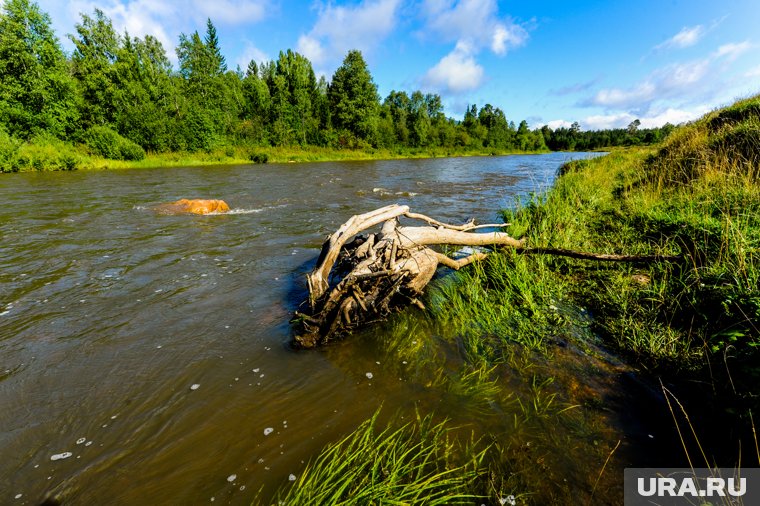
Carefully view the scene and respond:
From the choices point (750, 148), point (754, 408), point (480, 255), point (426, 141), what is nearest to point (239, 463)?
point (754, 408)

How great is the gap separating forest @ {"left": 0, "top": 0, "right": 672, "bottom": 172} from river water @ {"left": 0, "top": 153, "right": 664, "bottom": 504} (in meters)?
21.3

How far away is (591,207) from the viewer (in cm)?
854

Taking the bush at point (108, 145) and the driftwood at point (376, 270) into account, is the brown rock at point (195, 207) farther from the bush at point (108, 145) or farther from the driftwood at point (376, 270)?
the bush at point (108, 145)

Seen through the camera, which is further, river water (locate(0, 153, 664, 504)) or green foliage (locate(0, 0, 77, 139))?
green foliage (locate(0, 0, 77, 139))

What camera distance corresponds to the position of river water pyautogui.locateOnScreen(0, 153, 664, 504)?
2.46 m

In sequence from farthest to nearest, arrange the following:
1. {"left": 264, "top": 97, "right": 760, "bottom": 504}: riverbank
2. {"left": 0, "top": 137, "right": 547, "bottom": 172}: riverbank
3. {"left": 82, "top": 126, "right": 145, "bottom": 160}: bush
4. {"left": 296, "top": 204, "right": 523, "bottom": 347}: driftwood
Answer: {"left": 82, "top": 126, "right": 145, "bottom": 160}: bush, {"left": 0, "top": 137, "right": 547, "bottom": 172}: riverbank, {"left": 296, "top": 204, "right": 523, "bottom": 347}: driftwood, {"left": 264, "top": 97, "right": 760, "bottom": 504}: riverbank

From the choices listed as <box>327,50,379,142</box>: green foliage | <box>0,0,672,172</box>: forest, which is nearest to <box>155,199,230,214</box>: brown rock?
<box>0,0,672,172</box>: forest

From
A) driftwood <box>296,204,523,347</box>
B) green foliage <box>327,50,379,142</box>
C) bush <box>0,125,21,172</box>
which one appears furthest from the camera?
green foliage <box>327,50,379,142</box>

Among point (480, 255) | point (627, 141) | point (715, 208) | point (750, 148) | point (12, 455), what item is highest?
point (627, 141)

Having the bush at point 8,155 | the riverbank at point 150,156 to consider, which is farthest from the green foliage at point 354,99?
the bush at point 8,155

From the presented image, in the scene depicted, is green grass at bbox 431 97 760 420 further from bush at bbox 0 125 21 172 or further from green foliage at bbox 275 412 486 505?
bush at bbox 0 125 21 172

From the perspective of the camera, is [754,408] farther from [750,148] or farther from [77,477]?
[750,148]

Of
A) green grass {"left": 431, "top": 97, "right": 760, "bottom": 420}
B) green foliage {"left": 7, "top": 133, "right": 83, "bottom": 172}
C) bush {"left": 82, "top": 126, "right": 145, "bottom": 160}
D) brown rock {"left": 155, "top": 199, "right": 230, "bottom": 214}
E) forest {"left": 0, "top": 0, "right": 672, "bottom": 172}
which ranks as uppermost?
forest {"left": 0, "top": 0, "right": 672, "bottom": 172}

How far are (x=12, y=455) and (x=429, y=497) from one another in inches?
129
